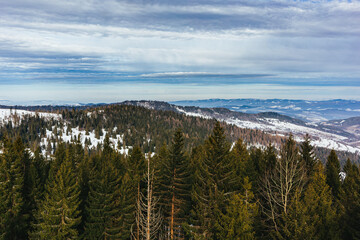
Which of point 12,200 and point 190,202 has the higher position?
point 12,200

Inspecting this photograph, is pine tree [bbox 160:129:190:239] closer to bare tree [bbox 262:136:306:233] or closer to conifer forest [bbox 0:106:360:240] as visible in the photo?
conifer forest [bbox 0:106:360:240]

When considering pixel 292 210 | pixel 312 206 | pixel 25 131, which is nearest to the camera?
pixel 292 210

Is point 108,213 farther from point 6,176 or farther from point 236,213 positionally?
point 236,213

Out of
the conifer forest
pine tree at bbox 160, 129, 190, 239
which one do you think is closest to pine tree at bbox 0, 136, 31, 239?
the conifer forest

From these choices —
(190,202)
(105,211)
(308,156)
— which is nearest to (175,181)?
(190,202)

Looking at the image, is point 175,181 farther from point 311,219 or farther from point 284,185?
point 311,219

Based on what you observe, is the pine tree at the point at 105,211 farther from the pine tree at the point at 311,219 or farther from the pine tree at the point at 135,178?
the pine tree at the point at 311,219

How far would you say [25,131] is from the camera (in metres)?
194

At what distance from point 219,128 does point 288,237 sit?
13.0 metres

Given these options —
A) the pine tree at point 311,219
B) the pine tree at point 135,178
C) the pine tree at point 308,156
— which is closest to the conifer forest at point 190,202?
the pine tree at point 311,219

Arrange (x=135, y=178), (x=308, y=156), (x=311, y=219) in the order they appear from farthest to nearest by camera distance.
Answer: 1. (x=308, y=156)
2. (x=135, y=178)
3. (x=311, y=219)

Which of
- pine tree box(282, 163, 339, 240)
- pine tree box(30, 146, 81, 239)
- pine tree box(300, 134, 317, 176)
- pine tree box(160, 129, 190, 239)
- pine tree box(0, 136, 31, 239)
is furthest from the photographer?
pine tree box(300, 134, 317, 176)

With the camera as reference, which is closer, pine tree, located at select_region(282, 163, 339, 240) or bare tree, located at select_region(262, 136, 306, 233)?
pine tree, located at select_region(282, 163, 339, 240)

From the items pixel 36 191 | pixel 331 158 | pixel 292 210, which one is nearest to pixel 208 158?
pixel 292 210
